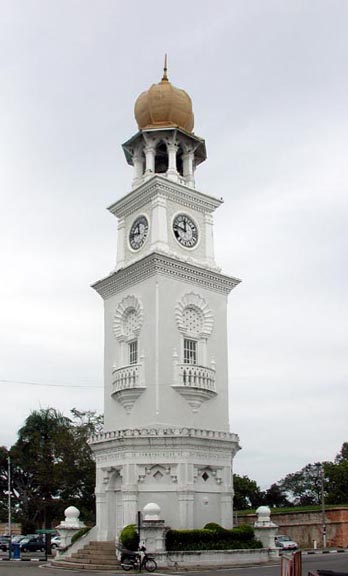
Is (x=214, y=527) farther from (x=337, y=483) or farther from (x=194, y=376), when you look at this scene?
(x=337, y=483)

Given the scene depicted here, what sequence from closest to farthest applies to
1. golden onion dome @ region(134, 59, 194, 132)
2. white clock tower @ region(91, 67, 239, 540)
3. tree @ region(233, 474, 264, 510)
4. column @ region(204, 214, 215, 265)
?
1. white clock tower @ region(91, 67, 239, 540)
2. column @ region(204, 214, 215, 265)
3. golden onion dome @ region(134, 59, 194, 132)
4. tree @ region(233, 474, 264, 510)

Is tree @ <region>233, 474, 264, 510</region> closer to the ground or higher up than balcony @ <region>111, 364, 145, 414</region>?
closer to the ground

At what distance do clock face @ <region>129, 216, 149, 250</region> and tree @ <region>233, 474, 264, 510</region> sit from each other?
4459 cm

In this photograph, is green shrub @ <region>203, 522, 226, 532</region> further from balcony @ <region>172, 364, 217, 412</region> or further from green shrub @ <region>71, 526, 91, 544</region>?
green shrub @ <region>71, 526, 91, 544</region>

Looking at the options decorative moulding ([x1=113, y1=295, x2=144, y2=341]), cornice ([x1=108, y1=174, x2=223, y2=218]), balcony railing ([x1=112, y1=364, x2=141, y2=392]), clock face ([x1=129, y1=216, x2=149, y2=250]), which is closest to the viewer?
balcony railing ([x1=112, y1=364, x2=141, y2=392])

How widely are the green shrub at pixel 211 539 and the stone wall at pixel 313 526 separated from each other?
1621 centimetres

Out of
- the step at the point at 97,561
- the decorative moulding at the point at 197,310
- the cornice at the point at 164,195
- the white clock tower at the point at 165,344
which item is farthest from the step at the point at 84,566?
the cornice at the point at 164,195

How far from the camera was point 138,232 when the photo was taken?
37.9 m

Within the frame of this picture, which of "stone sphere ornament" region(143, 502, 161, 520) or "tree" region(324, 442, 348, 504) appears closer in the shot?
"stone sphere ornament" region(143, 502, 161, 520)

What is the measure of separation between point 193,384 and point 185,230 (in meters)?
8.22

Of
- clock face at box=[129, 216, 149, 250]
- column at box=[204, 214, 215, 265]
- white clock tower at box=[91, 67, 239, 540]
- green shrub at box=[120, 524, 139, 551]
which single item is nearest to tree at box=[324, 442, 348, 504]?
white clock tower at box=[91, 67, 239, 540]

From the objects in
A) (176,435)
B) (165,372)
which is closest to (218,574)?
(176,435)

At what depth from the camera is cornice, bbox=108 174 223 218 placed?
36750 millimetres

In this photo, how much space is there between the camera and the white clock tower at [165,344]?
3180 centimetres
